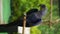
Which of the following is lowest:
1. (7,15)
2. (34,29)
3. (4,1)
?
(34,29)

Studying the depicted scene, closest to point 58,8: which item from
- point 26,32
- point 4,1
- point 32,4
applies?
point 32,4

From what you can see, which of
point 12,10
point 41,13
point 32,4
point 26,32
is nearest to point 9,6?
point 12,10

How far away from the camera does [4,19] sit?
160 cm

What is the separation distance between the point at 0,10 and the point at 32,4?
26 cm

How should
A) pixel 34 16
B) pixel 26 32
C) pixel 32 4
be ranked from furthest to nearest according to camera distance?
pixel 32 4 < pixel 34 16 < pixel 26 32

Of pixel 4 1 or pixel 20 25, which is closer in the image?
pixel 20 25

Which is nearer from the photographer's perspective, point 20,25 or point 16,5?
point 20,25

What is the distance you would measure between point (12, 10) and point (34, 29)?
0.23 metres

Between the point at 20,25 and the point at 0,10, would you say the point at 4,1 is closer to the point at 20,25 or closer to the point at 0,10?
the point at 0,10

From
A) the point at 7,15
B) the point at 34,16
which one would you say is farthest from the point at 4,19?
the point at 34,16

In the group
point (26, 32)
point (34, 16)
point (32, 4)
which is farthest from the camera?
point (32, 4)

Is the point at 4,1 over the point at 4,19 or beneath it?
over

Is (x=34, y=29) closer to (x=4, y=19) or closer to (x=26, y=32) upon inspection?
(x=4, y=19)

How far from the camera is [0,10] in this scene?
157 cm
